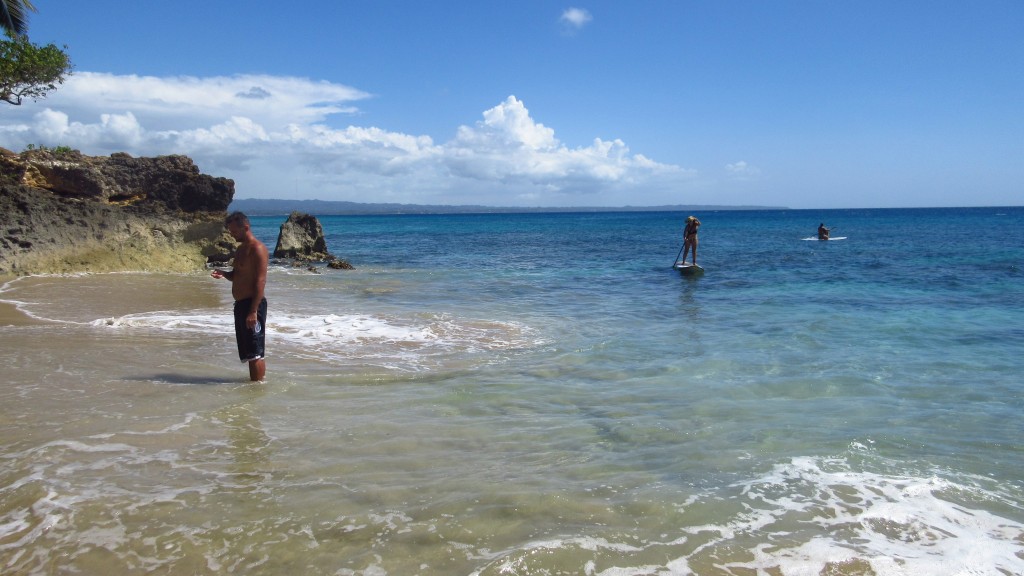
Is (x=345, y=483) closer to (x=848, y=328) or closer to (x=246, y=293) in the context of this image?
(x=246, y=293)

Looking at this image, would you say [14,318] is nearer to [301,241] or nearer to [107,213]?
[107,213]

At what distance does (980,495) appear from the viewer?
417 centimetres

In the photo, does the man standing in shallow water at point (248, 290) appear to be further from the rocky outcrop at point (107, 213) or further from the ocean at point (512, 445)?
the rocky outcrop at point (107, 213)

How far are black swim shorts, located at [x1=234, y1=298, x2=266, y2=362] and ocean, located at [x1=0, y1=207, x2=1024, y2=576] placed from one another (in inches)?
16.1

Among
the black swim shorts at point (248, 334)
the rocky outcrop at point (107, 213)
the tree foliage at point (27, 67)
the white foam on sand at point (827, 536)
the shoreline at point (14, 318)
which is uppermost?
the tree foliage at point (27, 67)

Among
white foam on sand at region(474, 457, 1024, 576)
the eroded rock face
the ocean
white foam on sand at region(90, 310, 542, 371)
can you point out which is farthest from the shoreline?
the eroded rock face

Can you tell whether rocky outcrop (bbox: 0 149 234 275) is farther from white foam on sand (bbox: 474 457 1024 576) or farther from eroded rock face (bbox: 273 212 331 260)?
white foam on sand (bbox: 474 457 1024 576)

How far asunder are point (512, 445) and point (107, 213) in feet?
53.2

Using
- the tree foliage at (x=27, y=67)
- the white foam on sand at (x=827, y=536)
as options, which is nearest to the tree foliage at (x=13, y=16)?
the tree foliage at (x=27, y=67)

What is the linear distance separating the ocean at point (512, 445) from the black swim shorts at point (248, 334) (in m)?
0.41

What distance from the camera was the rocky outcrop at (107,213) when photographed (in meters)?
14.9

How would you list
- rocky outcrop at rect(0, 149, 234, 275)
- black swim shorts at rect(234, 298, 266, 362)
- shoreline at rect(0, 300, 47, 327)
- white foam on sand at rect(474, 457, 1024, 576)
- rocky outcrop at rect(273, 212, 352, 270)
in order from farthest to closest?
rocky outcrop at rect(273, 212, 352, 270), rocky outcrop at rect(0, 149, 234, 275), shoreline at rect(0, 300, 47, 327), black swim shorts at rect(234, 298, 266, 362), white foam on sand at rect(474, 457, 1024, 576)

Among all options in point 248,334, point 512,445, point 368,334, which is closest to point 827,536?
point 512,445

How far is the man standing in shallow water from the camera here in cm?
640
